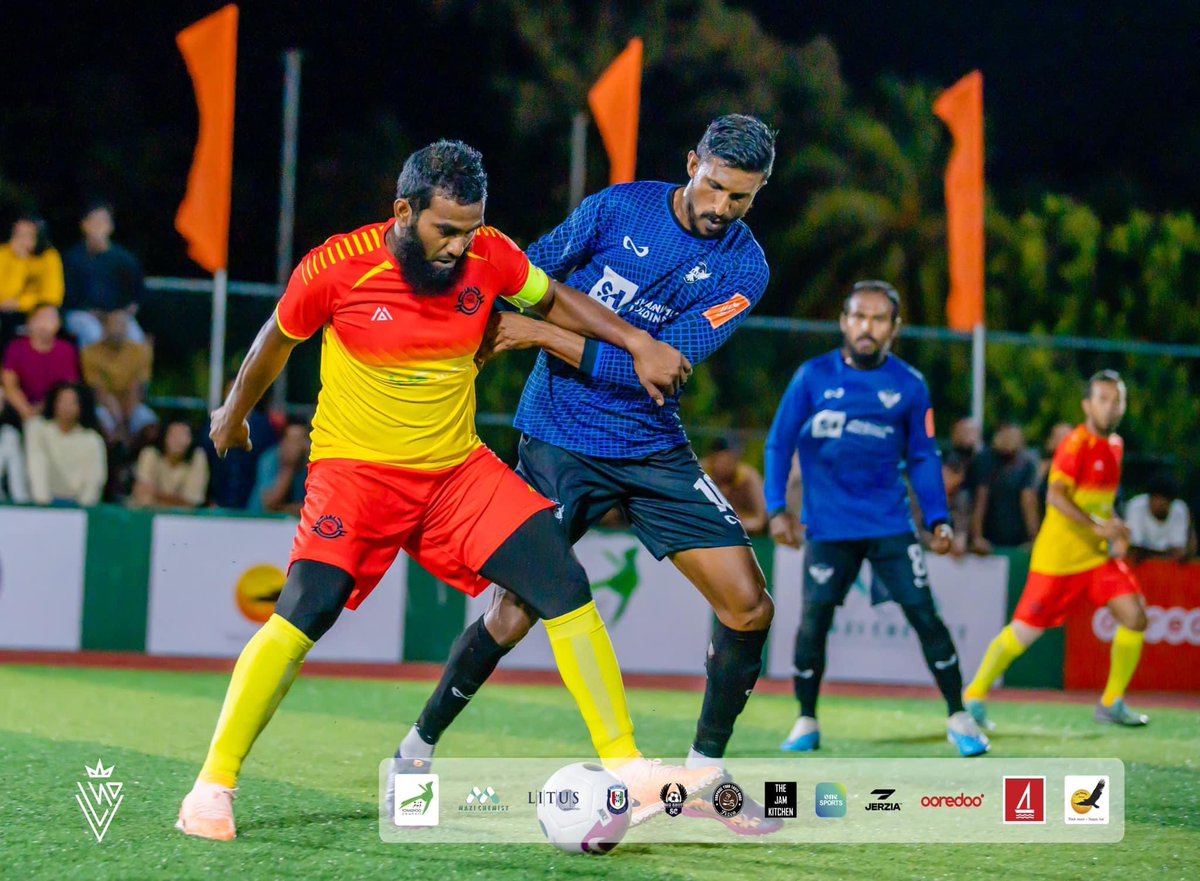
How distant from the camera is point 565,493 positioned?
17.6 feet

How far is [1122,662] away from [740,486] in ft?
11.9

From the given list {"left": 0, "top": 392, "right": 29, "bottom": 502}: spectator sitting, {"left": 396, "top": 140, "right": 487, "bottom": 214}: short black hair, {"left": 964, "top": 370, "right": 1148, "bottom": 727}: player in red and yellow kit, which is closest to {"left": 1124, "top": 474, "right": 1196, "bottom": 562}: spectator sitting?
{"left": 964, "top": 370, "right": 1148, "bottom": 727}: player in red and yellow kit

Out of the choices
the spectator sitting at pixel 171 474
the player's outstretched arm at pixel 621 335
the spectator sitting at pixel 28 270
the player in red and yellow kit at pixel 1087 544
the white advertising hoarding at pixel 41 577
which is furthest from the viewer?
the spectator sitting at pixel 28 270

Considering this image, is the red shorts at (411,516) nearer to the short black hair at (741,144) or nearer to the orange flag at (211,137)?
the short black hair at (741,144)

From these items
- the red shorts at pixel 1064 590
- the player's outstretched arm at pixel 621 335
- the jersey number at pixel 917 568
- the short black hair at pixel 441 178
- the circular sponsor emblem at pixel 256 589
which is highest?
the short black hair at pixel 441 178

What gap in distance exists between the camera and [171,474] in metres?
11.7

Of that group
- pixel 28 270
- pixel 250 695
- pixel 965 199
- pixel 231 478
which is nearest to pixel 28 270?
pixel 28 270

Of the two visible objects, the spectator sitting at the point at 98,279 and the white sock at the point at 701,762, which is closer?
the white sock at the point at 701,762

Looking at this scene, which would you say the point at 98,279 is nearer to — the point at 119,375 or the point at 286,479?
the point at 119,375

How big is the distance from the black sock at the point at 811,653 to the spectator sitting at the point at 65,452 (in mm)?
5911

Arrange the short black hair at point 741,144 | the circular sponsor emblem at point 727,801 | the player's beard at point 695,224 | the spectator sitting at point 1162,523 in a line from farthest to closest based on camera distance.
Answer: the spectator sitting at point 1162,523 < the player's beard at point 695,224 < the short black hair at point 741,144 < the circular sponsor emblem at point 727,801

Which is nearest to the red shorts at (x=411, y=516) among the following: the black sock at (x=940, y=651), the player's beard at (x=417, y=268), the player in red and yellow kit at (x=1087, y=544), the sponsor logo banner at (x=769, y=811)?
the player's beard at (x=417, y=268)

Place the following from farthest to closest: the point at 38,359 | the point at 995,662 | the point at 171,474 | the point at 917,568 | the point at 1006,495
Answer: the point at 1006,495, the point at 38,359, the point at 171,474, the point at 995,662, the point at 917,568

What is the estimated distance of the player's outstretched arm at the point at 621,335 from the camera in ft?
15.9
